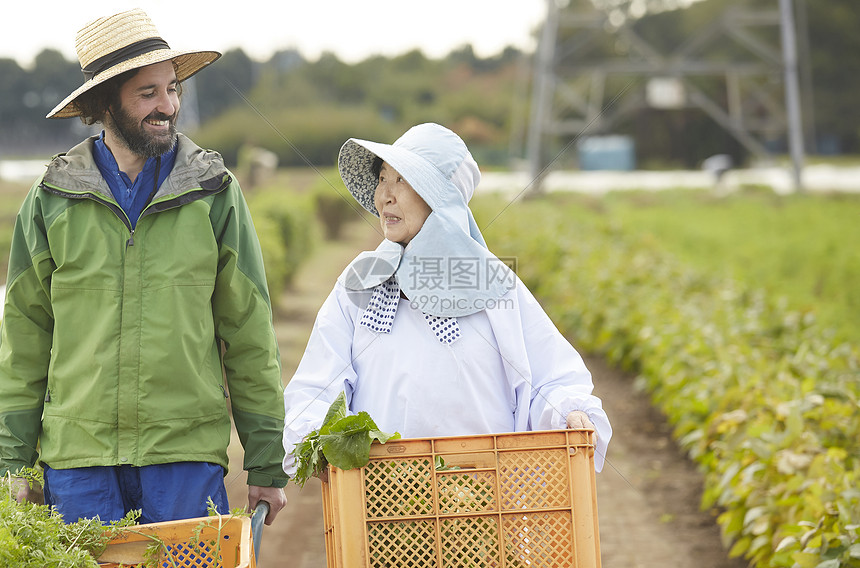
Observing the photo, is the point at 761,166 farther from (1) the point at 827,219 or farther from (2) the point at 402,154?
(2) the point at 402,154

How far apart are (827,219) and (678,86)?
56.7ft

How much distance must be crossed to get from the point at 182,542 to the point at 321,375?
0.48 m

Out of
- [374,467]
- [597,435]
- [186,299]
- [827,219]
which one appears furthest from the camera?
[827,219]

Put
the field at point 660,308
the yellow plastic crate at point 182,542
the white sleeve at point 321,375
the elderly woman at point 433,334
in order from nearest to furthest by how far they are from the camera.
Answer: the yellow plastic crate at point 182,542 → the white sleeve at point 321,375 → the elderly woman at point 433,334 → the field at point 660,308

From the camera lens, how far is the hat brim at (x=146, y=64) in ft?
7.64

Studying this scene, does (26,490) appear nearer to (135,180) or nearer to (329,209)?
(135,180)

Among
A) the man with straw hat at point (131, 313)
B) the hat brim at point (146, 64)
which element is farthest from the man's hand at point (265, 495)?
the hat brim at point (146, 64)

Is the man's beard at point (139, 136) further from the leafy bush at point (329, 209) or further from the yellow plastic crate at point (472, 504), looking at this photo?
the leafy bush at point (329, 209)

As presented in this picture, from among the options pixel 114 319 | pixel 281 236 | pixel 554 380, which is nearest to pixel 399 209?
pixel 554 380

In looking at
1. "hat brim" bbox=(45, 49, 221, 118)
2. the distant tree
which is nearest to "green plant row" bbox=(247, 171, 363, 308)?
the distant tree

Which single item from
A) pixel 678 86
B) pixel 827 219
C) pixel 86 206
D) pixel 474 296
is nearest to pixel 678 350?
pixel 474 296

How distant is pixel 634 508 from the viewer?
4941 mm

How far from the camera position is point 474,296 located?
7.25 feet

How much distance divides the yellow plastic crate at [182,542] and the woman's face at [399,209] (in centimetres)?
78
